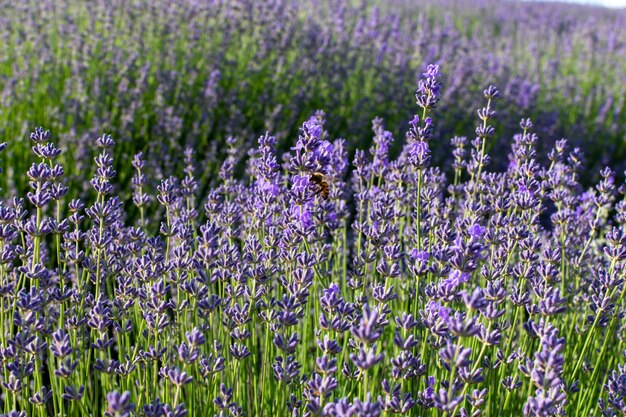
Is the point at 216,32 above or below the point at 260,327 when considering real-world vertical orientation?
above

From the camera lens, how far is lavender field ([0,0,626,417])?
175 cm

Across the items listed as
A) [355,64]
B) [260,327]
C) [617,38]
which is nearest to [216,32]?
[355,64]

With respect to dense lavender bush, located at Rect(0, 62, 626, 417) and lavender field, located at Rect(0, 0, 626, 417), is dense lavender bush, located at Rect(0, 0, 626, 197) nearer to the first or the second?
lavender field, located at Rect(0, 0, 626, 417)

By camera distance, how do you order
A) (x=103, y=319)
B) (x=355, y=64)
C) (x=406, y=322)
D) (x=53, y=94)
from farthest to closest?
(x=355, y=64) < (x=53, y=94) < (x=103, y=319) < (x=406, y=322)

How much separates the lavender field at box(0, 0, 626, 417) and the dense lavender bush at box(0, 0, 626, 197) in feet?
0.10

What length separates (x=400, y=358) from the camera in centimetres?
165

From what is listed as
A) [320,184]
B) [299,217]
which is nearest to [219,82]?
[320,184]

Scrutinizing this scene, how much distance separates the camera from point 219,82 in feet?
18.0

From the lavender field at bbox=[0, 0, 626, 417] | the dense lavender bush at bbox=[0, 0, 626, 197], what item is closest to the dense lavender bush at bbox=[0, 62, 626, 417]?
the lavender field at bbox=[0, 0, 626, 417]

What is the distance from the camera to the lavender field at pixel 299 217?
175cm

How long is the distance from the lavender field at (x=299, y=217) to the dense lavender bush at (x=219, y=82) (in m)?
0.03

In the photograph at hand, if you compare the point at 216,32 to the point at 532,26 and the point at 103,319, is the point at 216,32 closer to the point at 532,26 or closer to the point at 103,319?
the point at 103,319

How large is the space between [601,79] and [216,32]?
16.3ft

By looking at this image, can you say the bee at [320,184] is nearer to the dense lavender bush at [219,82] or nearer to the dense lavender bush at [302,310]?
the dense lavender bush at [302,310]
